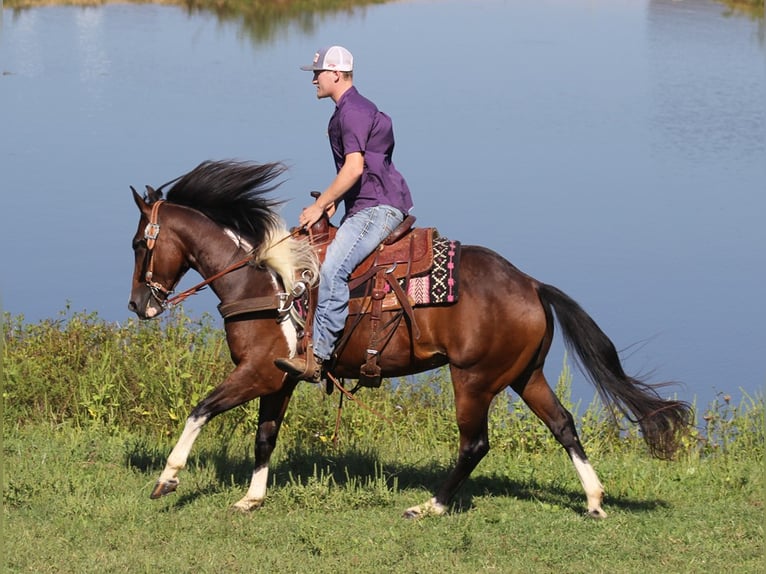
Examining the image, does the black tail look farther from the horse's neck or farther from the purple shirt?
the horse's neck

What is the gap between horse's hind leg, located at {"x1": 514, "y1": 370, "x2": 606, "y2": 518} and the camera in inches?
297

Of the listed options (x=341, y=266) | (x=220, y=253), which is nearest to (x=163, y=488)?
(x=220, y=253)

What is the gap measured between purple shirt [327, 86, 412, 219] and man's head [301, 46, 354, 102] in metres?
0.06

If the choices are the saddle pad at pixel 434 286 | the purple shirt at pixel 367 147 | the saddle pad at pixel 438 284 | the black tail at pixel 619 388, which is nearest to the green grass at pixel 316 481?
the black tail at pixel 619 388

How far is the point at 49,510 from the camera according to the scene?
754 cm

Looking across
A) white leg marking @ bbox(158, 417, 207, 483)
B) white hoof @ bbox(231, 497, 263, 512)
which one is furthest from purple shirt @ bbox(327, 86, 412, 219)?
white hoof @ bbox(231, 497, 263, 512)

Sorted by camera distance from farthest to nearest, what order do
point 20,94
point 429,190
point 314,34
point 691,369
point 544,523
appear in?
point 314,34 → point 20,94 → point 429,190 → point 691,369 → point 544,523

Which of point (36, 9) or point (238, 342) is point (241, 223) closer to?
point (238, 342)

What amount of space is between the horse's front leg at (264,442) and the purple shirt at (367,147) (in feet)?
4.20

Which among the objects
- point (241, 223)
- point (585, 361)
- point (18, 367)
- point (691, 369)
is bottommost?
point (691, 369)

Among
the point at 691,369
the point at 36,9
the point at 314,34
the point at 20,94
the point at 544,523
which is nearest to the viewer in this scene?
the point at 544,523

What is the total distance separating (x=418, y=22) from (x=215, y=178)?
23268mm

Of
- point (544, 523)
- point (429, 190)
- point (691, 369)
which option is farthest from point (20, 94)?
point (544, 523)

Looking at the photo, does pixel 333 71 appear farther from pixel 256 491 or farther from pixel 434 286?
pixel 256 491
